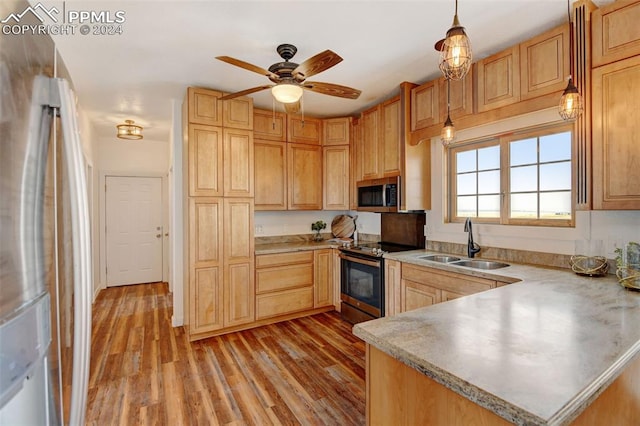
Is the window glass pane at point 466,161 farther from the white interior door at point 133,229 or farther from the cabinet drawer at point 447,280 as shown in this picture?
the white interior door at point 133,229

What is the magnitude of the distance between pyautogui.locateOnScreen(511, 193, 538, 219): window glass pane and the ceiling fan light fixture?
2.10 metres

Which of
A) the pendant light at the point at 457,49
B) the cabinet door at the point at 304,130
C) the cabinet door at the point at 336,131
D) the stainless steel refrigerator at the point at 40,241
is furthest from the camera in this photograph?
the cabinet door at the point at 336,131

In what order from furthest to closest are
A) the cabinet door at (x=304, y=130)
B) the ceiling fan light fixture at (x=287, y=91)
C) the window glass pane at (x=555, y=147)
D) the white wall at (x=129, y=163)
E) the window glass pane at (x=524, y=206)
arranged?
the white wall at (x=129, y=163)
the cabinet door at (x=304, y=130)
the window glass pane at (x=524, y=206)
the window glass pane at (x=555, y=147)
the ceiling fan light fixture at (x=287, y=91)

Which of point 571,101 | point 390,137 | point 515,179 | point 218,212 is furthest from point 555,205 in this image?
point 218,212

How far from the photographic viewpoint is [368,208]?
3.79m

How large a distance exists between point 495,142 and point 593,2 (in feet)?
3.94

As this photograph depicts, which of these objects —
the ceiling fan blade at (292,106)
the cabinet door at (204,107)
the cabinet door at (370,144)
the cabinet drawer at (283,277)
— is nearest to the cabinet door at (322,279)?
the cabinet drawer at (283,277)

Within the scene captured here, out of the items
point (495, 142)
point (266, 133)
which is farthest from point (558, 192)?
point (266, 133)

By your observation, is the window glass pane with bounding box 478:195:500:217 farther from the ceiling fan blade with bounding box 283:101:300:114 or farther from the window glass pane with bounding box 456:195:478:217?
the ceiling fan blade with bounding box 283:101:300:114

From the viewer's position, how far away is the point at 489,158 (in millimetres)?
3045

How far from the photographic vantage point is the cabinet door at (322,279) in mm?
3945

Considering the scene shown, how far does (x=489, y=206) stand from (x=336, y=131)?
6.96ft

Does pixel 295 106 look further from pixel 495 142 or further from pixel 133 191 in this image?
pixel 133 191

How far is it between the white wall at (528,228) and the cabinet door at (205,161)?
233cm
